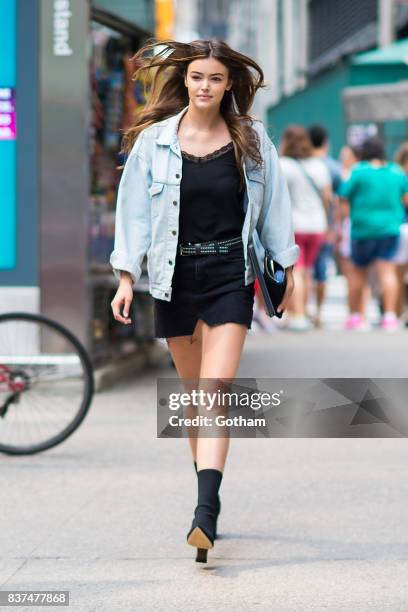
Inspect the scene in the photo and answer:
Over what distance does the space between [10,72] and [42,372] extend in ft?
10.7

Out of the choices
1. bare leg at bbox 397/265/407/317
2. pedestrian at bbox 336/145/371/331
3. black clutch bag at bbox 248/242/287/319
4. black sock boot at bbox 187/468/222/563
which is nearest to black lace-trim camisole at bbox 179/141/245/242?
black clutch bag at bbox 248/242/287/319

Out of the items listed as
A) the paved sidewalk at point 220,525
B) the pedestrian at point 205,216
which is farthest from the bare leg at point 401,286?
the pedestrian at point 205,216

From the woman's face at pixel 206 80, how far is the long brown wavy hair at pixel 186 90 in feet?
0.08

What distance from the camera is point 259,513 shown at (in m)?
6.12

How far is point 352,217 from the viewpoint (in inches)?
577

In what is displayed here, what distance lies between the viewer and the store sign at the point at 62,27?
987 cm

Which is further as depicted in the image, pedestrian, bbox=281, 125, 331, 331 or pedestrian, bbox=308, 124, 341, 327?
pedestrian, bbox=308, 124, 341, 327

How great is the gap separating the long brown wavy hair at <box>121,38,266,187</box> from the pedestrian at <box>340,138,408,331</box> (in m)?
9.06

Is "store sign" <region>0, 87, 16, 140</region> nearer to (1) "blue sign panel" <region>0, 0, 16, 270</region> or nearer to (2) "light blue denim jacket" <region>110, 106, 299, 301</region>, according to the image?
(1) "blue sign panel" <region>0, 0, 16, 270</region>

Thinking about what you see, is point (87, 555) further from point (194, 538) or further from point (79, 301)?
point (79, 301)

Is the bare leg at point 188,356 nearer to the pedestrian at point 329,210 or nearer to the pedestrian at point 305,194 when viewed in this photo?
the pedestrian at point 305,194

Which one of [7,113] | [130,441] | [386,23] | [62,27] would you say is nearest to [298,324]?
[7,113]

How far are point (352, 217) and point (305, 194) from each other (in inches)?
26.0

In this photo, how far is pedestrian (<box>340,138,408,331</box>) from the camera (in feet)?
47.4
